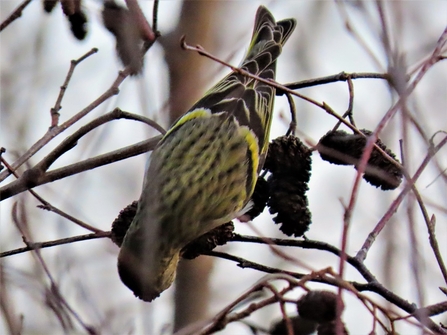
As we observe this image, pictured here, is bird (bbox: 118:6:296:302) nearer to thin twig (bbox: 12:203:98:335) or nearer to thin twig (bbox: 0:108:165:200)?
thin twig (bbox: 0:108:165:200)

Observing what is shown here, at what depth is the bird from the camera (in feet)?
10.7

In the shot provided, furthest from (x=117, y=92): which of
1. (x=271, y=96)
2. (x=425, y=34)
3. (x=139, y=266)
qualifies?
(x=425, y=34)

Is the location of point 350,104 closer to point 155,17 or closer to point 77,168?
point 155,17

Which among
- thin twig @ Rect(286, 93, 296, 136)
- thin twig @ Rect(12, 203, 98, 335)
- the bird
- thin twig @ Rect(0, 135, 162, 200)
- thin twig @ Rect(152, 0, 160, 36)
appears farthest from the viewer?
thin twig @ Rect(286, 93, 296, 136)

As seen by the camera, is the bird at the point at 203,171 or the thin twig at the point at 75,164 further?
the bird at the point at 203,171

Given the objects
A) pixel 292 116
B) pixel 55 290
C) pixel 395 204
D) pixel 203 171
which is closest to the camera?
pixel 55 290

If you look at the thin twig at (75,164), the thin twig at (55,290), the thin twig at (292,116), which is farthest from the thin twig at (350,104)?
the thin twig at (55,290)

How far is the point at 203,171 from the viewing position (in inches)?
151

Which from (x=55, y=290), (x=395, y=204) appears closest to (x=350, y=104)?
(x=395, y=204)

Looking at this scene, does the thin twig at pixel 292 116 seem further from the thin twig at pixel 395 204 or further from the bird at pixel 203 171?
the thin twig at pixel 395 204

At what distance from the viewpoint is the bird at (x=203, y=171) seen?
3260 mm

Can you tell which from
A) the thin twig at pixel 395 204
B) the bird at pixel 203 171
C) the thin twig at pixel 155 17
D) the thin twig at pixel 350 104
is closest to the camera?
the thin twig at pixel 395 204

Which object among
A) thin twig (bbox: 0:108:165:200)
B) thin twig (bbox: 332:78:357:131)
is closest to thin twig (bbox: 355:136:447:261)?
thin twig (bbox: 332:78:357:131)

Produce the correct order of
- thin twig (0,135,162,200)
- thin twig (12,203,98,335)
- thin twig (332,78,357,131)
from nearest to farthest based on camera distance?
thin twig (12,203,98,335) → thin twig (0,135,162,200) → thin twig (332,78,357,131)
